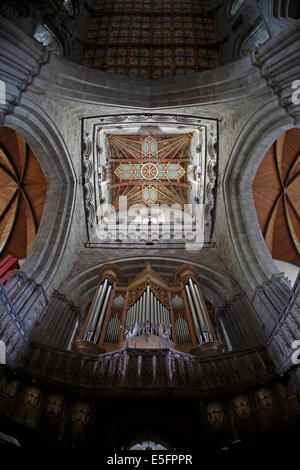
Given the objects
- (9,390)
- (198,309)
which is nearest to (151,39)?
(198,309)

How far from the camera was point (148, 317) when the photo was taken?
23.1 feet

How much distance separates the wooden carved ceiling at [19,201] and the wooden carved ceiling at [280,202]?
8156 mm

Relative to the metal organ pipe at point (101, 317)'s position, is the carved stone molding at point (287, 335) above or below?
below

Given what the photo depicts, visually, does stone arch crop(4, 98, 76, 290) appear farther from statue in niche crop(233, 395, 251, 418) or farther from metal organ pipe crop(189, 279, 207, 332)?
statue in niche crop(233, 395, 251, 418)

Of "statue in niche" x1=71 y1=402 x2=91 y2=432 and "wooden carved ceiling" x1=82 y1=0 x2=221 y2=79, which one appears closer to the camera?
"statue in niche" x1=71 y1=402 x2=91 y2=432

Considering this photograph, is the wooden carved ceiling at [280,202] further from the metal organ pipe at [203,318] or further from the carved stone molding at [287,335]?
the carved stone molding at [287,335]

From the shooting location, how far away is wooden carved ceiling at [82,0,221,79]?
12289 millimetres

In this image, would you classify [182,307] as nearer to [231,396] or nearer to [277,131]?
[231,396]

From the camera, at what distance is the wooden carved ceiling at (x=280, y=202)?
10867 millimetres

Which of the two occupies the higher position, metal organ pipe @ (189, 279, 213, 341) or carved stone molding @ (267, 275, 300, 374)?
metal organ pipe @ (189, 279, 213, 341)

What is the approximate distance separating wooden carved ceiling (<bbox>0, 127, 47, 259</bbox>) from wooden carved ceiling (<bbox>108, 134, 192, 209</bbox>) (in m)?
3.01

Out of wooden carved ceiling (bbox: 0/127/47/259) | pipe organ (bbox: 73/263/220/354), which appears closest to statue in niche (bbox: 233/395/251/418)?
pipe organ (bbox: 73/263/220/354)

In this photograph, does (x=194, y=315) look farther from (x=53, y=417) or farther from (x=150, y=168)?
(x=150, y=168)

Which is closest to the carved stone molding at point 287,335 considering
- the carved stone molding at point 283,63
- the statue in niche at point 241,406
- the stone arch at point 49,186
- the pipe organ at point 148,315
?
the statue in niche at point 241,406
